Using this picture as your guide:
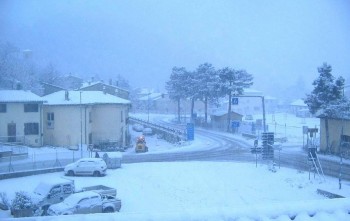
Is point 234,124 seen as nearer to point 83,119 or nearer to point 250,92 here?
point 250,92

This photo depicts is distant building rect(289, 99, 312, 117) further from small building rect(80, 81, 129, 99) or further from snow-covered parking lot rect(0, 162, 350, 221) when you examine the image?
small building rect(80, 81, 129, 99)

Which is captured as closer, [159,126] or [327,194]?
[327,194]

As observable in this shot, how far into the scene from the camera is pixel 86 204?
658 cm

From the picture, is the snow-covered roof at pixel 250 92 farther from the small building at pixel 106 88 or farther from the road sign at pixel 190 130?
the small building at pixel 106 88

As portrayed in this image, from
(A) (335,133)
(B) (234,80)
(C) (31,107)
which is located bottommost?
(A) (335,133)

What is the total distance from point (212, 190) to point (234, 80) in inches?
291

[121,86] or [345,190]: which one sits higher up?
[121,86]

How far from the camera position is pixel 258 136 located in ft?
59.1

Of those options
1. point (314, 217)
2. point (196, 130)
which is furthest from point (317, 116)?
point (314, 217)

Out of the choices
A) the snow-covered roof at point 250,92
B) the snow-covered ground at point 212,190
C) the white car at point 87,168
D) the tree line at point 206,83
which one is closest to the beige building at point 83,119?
the tree line at point 206,83

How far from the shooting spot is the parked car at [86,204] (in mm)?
6218

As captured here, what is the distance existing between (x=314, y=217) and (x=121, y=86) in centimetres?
1814

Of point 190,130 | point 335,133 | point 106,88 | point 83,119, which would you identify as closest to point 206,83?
point 190,130

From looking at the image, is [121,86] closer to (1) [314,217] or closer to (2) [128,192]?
(2) [128,192]
